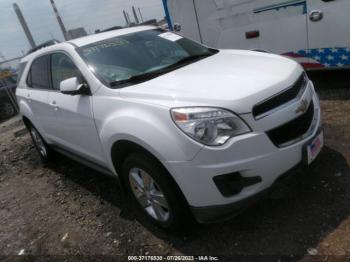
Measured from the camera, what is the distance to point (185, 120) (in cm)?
253

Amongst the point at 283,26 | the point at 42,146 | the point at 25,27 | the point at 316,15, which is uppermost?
the point at 316,15

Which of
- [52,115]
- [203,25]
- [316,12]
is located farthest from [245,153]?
[203,25]

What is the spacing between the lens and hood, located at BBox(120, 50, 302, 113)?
2562 millimetres

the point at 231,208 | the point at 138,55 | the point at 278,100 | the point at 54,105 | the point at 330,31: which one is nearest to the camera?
the point at 231,208

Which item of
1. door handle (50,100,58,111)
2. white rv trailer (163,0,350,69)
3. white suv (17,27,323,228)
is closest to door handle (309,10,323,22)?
white rv trailer (163,0,350,69)

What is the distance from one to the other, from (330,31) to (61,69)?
148 inches

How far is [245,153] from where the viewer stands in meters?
2.46

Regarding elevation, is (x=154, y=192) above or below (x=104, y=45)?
below

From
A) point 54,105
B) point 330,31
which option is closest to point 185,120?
point 54,105

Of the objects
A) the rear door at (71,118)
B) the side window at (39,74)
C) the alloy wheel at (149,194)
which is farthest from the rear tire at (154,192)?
the side window at (39,74)

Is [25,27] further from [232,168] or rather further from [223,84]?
[232,168]

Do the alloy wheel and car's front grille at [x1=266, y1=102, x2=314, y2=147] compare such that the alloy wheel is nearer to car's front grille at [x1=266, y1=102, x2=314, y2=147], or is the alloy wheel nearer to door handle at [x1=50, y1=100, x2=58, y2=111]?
car's front grille at [x1=266, y1=102, x2=314, y2=147]

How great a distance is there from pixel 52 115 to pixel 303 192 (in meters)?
2.96

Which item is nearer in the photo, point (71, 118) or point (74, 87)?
point (74, 87)
